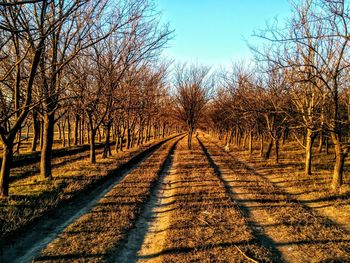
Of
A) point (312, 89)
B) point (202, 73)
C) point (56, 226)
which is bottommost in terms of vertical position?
point (56, 226)

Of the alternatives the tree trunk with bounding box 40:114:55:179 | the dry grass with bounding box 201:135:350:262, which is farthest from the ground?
the tree trunk with bounding box 40:114:55:179

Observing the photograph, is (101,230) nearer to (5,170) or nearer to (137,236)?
(137,236)

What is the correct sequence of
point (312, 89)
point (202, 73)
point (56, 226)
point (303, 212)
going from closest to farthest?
point (56, 226)
point (303, 212)
point (312, 89)
point (202, 73)

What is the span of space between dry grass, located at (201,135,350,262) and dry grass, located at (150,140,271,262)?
579 millimetres

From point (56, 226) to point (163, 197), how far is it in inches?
154

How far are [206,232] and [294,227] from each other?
227 centimetres

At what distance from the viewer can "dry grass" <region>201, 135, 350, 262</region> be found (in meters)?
5.31

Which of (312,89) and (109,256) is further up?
(312,89)

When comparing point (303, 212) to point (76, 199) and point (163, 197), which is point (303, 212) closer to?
point (163, 197)

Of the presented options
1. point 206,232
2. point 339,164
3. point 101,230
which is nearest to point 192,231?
point 206,232

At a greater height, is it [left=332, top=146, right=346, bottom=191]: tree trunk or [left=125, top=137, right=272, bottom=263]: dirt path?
[left=332, top=146, right=346, bottom=191]: tree trunk

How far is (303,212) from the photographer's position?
26.0 ft

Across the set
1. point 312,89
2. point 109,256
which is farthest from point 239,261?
point 312,89

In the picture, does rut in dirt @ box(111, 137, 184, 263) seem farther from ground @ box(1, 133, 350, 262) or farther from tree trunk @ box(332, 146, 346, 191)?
tree trunk @ box(332, 146, 346, 191)
